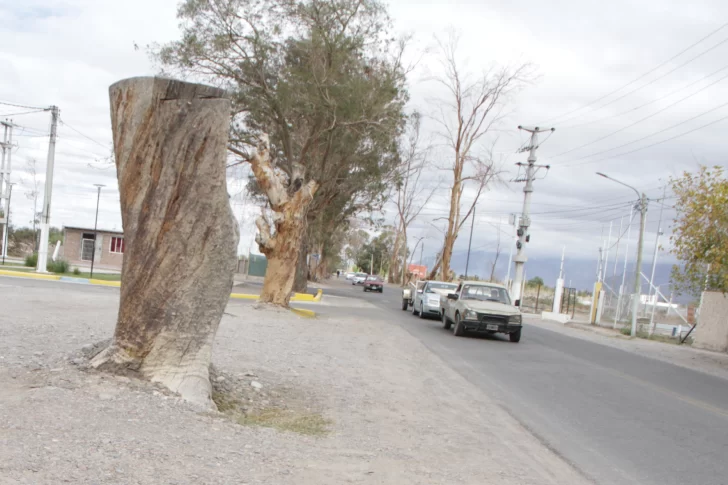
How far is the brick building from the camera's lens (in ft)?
159

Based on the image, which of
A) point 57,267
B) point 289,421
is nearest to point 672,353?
point 289,421

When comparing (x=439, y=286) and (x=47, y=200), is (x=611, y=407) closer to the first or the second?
(x=439, y=286)

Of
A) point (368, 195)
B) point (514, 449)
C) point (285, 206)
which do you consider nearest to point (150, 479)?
point (514, 449)

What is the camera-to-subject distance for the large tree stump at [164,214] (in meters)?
6.44

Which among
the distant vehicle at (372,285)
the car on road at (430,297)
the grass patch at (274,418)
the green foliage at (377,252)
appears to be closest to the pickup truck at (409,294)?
the car on road at (430,297)

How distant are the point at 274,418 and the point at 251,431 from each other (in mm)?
1050

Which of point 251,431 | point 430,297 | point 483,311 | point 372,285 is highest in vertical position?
point 483,311

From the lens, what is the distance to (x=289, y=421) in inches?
259

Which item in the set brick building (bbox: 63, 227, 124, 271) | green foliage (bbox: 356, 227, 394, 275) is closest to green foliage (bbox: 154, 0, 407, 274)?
brick building (bbox: 63, 227, 124, 271)

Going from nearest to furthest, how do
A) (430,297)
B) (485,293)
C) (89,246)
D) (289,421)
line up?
(289,421) < (485,293) < (430,297) < (89,246)

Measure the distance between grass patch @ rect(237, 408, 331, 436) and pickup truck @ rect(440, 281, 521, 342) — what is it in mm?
11881

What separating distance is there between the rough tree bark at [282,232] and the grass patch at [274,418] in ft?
38.8

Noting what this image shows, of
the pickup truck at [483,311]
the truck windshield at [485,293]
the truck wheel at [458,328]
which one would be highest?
the truck windshield at [485,293]

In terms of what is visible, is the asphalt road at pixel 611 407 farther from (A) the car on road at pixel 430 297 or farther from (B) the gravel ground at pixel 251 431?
(A) the car on road at pixel 430 297
